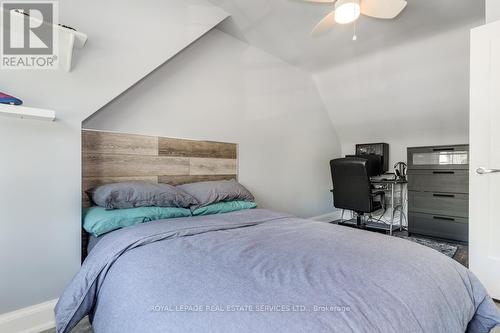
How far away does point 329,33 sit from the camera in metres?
2.75

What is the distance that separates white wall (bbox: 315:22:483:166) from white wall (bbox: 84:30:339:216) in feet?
1.37

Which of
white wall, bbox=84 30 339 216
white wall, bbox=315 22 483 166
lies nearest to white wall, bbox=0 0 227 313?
white wall, bbox=84 30 339 216

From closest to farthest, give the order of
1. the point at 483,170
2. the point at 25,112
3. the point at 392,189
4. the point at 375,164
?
the point at 25,112 → the point at 483,170 → the point at 392,189 → the point at 375,164

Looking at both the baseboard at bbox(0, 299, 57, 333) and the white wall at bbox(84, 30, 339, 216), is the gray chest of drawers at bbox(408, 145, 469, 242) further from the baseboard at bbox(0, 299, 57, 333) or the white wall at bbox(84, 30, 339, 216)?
the baseboard at bbox(0, 299, 57, 333)

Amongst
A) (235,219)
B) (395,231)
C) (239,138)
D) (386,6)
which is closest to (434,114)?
(395,231)

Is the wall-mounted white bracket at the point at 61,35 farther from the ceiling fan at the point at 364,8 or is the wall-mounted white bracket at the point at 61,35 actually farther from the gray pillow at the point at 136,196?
the ceiling fan at the point at 364,8

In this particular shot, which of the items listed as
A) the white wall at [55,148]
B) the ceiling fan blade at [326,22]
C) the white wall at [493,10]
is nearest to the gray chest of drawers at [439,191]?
the white wall at [493,10]

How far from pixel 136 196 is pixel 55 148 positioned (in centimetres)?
56

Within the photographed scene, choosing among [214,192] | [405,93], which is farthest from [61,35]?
[405,93]

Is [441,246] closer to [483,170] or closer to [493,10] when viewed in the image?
[483,170]

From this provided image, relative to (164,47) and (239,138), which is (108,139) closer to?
(164,47)

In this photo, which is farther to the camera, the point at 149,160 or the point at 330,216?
the point at 330,216

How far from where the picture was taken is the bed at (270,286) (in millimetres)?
702

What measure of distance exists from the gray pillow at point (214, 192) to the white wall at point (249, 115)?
1.86ft
